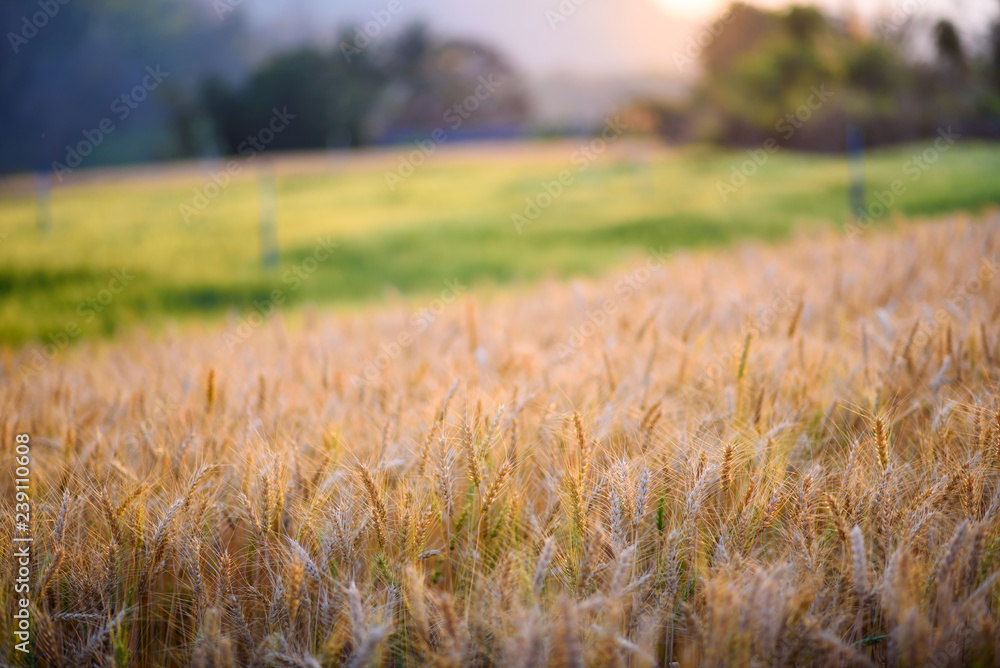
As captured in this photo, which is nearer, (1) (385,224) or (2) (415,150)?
(1) (385,224)

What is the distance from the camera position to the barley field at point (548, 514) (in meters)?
0.85

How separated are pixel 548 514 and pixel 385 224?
34.1 ft

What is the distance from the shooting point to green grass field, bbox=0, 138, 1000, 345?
22.6ft

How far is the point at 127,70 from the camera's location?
10.7 m

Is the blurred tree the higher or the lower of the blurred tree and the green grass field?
the higher

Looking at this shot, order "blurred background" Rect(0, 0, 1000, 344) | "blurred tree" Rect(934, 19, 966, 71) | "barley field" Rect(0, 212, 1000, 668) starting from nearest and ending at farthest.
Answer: "barley field" Rect(0, 212, 1000, 668), "blurred tree" Rect(934, 19, 966, 71), "blurred background" Rect(0, 0, 1000, 344)

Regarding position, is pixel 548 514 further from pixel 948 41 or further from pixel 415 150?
pixel 415 150

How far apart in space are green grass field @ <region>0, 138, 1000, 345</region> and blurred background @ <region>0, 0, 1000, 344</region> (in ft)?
0.17

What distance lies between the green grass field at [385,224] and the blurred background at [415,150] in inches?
2.0

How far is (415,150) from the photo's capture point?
14258 mm

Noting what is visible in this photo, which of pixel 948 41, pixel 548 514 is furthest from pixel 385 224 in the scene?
pixel 548 514

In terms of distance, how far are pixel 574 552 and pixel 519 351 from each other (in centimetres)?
97

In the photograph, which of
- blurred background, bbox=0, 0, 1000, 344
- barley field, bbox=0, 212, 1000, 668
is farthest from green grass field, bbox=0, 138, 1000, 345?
barley field, bbox=0, 212, 1000, 668

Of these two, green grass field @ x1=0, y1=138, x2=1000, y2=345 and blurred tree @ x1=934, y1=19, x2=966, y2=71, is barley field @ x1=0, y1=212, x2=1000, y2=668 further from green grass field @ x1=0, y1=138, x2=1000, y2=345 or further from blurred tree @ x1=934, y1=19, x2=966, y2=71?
green grass field @ x1=0, y1=138, x2=1000, y2=345
